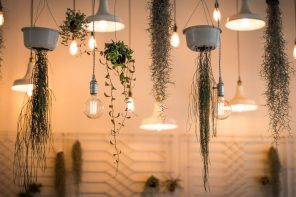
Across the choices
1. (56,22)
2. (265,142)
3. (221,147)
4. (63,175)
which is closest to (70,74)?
(56,22)

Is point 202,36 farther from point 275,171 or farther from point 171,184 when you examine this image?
point 275,171

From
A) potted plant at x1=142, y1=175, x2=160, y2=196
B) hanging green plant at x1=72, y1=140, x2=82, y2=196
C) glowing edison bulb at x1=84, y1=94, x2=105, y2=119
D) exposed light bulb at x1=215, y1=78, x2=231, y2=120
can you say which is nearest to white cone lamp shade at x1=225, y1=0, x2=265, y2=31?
exposed light bulb at x1=215, y1=78, x2=231, y2=120

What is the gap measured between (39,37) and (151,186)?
466 centimetres

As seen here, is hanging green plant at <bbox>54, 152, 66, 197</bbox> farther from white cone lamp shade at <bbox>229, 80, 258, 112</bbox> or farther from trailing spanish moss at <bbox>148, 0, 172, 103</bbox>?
trailing spanish moss at <bbox>148, 0, 172, 103</bbox>

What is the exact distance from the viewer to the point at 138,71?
28.2ft

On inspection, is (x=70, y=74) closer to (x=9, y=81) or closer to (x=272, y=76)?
(x=9, y=81)

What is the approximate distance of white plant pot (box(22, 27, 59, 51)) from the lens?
154 inches

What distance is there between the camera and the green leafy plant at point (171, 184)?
27.0ft

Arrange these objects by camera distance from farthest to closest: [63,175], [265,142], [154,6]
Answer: [265,142] → [63,175] → [154,6]

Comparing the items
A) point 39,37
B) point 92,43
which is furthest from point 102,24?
point 39,37

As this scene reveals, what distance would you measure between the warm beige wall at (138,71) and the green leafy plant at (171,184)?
2.56ft

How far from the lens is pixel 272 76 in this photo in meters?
5.85

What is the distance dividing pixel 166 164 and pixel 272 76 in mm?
2997

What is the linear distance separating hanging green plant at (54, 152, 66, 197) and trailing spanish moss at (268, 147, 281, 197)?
312 centimetres
